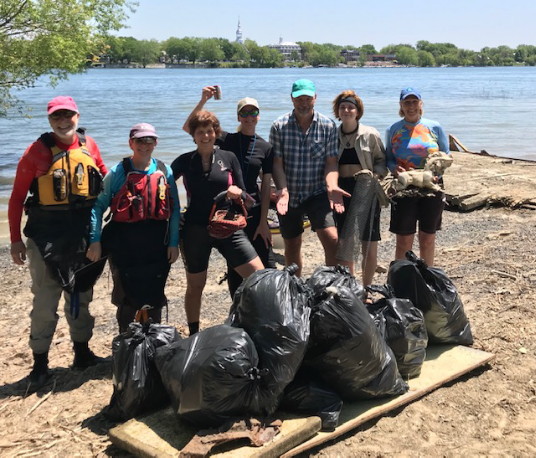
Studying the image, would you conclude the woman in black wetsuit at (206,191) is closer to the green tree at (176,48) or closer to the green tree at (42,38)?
the green tree at (42,38)

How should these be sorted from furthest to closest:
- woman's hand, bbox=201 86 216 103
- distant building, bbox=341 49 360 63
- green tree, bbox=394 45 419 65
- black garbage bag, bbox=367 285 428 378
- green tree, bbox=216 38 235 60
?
distant building, bbox=341 49 360 63, green tree, bbox=394 45 419 65, green tree, bbox=216 38 235 60, woman's hand, bbox=201 86 216 103, black garbage bag, bbox=367 285 428 378

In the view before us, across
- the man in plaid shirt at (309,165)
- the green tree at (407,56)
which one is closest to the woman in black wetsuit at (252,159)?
the man in plaid shirt at (309,165)

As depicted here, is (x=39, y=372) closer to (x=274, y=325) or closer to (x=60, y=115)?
(x=60, y=115)

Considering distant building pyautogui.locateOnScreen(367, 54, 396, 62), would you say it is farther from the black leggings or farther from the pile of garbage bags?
the pile of garbage bags

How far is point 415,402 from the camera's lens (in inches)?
150

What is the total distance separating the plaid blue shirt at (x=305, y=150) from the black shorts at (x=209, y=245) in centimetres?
73

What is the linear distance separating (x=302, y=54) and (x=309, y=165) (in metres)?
191

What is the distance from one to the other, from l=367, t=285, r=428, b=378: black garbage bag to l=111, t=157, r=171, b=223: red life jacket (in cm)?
151

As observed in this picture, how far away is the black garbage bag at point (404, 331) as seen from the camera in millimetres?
3863

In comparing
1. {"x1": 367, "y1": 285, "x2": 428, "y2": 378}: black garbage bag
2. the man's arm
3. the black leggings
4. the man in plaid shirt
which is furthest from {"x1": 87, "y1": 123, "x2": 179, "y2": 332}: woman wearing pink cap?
{"x1": 367, "y1": 285, "x2": 428, "y2": 378}: black garbage bag

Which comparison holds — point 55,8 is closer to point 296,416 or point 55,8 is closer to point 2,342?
point 2,342

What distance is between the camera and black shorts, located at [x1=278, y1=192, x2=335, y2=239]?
4.86 meters

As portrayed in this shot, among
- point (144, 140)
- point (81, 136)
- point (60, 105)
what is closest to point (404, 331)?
point (144, 140)

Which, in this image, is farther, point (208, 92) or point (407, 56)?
point (407, 56)
